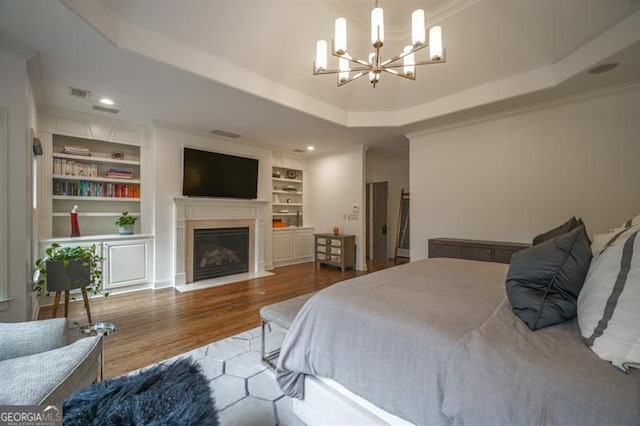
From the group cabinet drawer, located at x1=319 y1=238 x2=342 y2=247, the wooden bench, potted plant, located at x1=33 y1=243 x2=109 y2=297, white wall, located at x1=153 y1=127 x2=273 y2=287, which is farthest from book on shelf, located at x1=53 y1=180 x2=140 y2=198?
the wooden bench

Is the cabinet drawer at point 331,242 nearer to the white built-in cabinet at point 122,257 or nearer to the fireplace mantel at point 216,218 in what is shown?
the fireplace mantel at point 216,218

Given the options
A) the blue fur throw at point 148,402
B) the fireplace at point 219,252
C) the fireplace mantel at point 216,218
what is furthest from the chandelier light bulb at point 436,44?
the fireplace at point 219,252

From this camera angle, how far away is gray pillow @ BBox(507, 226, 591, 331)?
1062mm

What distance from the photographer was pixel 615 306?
34.5 inches

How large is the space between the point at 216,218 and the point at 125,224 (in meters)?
1.30

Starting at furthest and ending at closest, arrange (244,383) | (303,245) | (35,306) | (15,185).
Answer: (303,245), (35,306), (15,185), (244,383)

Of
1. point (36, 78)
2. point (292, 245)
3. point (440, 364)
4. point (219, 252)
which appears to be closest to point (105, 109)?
point (36, 78)

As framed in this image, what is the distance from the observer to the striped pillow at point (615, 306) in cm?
79

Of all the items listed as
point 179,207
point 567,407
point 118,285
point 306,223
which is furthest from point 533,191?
point 118,285

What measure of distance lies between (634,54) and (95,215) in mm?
6576

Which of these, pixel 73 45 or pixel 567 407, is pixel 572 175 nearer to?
pixel 567 407

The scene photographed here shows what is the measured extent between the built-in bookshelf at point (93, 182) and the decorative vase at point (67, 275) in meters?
1.79

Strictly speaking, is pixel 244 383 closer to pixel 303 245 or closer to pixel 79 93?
pixel 79 93

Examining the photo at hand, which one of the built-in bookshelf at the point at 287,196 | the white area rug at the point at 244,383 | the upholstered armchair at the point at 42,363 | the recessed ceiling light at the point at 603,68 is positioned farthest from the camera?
the built-in bookshelf at the point at 287,196
